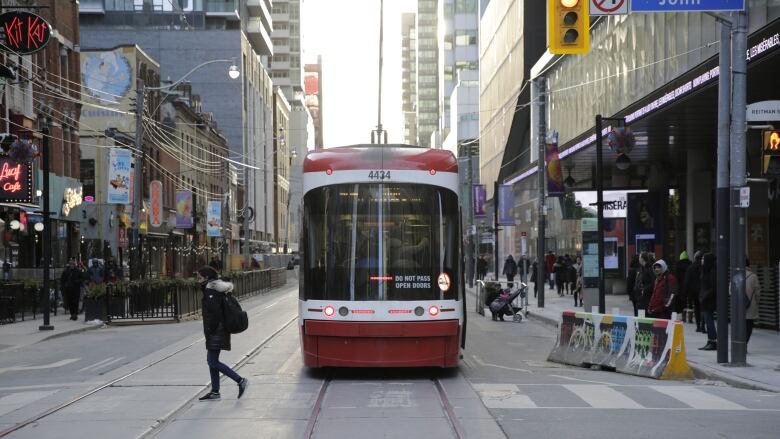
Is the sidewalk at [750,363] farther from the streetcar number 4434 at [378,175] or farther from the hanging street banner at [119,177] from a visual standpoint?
the hanging street banner at [119,177]

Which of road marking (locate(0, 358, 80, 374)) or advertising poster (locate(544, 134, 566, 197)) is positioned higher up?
advertising poster (locate(544, 134, 566, 197))

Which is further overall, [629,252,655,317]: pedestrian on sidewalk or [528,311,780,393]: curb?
[629,252,655,317]: pedestrian on sidewalk

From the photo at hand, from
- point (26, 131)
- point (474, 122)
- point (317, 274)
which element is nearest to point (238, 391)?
point (317, 274)

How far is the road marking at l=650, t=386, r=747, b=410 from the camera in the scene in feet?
41.3

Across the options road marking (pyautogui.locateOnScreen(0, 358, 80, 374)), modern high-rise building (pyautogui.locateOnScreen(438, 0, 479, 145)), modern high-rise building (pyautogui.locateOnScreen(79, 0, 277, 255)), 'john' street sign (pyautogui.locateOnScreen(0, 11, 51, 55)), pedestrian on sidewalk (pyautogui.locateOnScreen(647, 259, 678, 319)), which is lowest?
road marking (pyautogui.locateOnScreen(0, 358, 80, 374))

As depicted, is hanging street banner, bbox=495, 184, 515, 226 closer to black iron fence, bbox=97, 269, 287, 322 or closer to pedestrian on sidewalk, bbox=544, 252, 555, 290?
pedestrian on sidewalk, bbox=544, 252, 555, 290

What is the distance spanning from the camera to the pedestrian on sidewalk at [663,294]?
19.4m

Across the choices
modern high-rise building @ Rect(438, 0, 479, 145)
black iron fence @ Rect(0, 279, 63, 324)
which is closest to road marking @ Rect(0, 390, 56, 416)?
black iron fence @ Rect(0, 279, 63, 324)

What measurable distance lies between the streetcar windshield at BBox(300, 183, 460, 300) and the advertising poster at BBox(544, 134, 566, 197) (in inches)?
774

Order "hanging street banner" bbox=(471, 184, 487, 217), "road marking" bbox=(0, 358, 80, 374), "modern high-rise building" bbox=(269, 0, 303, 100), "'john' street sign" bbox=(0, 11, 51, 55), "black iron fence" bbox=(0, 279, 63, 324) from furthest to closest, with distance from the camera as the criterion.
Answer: "modern high-rise building" bbox=(269, 0, 303, 100) → "hanging street banner" bbox=(471, 184, 487, 217) → "black iron fence" bbox=(0, 279, 63, 324) → "'john' street sign" bbox=(0, 11, 51, 55) → "road marking" bbox=(0, 358, 80, 374)

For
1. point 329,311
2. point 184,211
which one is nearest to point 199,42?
point 184,211

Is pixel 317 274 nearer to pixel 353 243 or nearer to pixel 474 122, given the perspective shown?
pixel 353 243

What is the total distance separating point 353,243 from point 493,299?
17.7 m

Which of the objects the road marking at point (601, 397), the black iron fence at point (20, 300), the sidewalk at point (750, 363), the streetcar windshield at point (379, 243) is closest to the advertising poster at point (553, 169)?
the sidewalk at point (750, 363)
